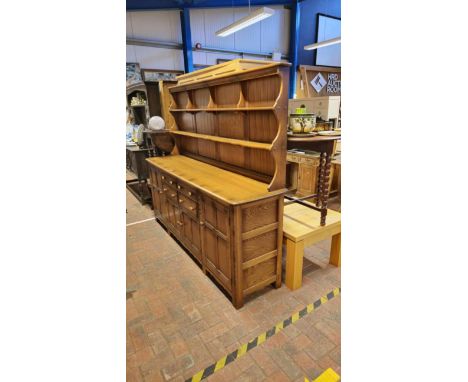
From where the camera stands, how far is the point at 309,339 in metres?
2.02

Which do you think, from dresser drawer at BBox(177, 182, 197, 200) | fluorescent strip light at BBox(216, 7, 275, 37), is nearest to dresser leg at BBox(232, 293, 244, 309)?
dresser drawer at BBox(177, 182, 197, 200)

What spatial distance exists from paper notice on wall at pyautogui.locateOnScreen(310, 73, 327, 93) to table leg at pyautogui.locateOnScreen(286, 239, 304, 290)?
7.86m

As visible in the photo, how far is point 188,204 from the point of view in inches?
111

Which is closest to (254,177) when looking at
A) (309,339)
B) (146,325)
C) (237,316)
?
(237,316)

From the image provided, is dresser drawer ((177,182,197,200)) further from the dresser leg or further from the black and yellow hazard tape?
the black and yellow hazard tape

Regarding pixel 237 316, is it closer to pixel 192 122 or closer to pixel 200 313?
pixel 200 313

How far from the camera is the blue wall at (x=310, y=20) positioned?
9883 millimetres

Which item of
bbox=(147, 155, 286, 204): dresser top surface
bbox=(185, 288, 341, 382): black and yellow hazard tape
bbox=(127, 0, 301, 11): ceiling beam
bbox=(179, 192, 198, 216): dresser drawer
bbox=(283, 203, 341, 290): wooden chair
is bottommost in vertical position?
bbox=(185, 288, 341, 382): black and yellow hazard tape

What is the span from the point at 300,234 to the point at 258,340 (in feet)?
3.16

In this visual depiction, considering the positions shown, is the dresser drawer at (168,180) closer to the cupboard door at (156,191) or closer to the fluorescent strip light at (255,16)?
the cupboard door at (156,191)

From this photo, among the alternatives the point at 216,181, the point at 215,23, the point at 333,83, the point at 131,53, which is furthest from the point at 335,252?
the point at 215,23

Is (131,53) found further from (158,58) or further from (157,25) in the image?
(157,25)

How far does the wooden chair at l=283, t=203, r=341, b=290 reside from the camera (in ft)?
8.05
